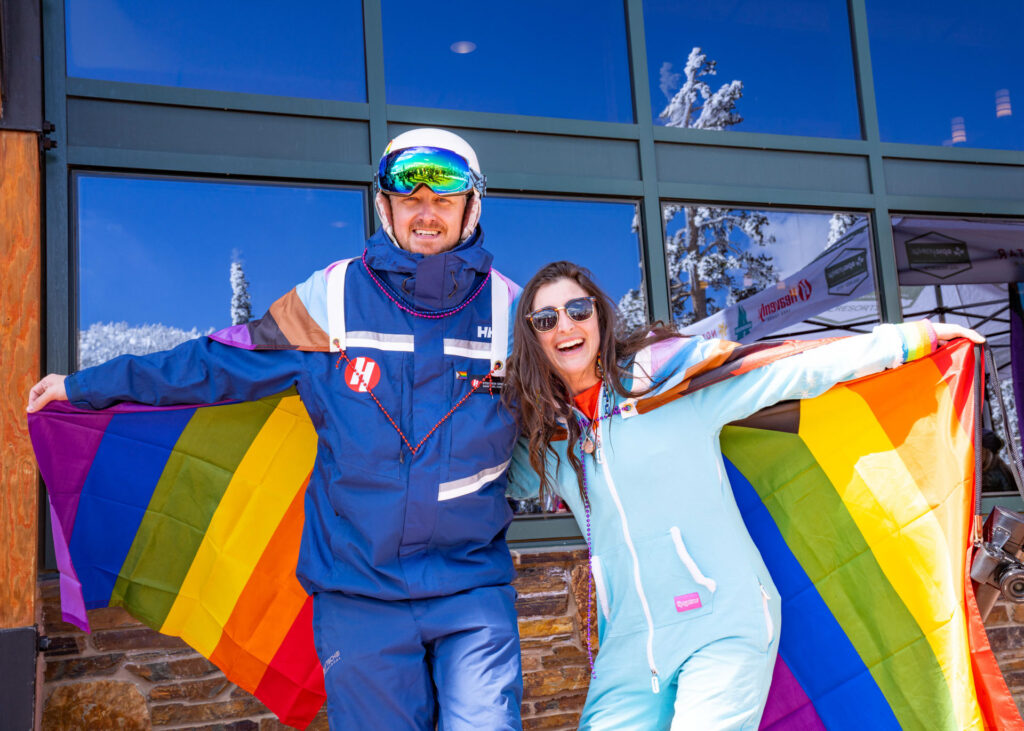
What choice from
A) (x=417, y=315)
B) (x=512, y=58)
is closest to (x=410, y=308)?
(x=417, y=315)

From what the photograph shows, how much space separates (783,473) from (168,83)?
11.5 ft

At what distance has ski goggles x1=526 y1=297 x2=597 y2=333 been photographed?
8.82 feet

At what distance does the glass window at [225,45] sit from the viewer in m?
4.37

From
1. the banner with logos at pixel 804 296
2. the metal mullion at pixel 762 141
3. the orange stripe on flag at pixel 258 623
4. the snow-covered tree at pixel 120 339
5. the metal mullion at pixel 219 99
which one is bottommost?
the orange stripe on flag at pixel 258 623

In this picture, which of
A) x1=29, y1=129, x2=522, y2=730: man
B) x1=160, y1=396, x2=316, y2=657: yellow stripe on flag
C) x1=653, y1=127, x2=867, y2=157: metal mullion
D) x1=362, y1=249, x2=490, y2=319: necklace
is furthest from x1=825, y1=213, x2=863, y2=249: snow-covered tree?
x1=160, y1=396, x2=316, y2=657: yellow stripe on flag

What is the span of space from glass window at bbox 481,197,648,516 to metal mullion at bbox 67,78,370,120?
1.05 meters

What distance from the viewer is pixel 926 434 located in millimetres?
3029

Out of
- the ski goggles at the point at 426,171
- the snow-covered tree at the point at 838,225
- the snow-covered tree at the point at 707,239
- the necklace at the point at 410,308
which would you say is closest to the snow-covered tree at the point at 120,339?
the necklace at the point at 410,308

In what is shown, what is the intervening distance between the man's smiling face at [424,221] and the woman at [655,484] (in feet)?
1.06

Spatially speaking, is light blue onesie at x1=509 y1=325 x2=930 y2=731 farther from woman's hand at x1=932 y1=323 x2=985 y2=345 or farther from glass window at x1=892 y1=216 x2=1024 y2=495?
glass window at x1=892 y1=216 x2=1024 y2=495

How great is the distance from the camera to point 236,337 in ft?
9.30

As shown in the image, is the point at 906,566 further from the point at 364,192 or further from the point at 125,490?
the point at 364,192

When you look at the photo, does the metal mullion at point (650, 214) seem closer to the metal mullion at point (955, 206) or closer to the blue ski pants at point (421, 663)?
the metal mullion at point (955, 206)

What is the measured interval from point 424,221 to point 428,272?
7.8 inches
